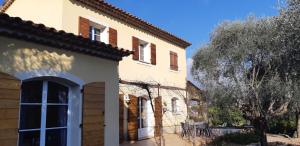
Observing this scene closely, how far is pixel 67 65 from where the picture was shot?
704 centimetres

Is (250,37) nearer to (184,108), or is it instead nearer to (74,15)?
(74,15)

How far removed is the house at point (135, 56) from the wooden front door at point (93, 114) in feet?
15.2

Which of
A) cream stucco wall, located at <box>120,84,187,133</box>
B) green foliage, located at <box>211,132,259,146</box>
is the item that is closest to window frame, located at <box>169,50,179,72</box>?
cream stucco wall, located at <box>120,84,187,133</box>

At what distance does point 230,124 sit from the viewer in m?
23.0

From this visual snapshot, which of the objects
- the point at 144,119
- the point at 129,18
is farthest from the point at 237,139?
the point at 129,18

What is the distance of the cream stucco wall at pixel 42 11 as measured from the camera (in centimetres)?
1254

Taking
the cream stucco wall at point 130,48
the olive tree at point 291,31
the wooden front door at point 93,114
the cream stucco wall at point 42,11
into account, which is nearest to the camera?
the wooden front door at point 93,114

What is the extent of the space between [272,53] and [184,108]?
32.5ft

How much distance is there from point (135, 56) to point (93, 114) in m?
8.77

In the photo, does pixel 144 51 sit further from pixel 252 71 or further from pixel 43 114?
pixel 43 114

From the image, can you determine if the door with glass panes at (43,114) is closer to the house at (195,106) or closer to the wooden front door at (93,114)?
the wooden front door at (93,114)

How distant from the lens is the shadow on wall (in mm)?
5852

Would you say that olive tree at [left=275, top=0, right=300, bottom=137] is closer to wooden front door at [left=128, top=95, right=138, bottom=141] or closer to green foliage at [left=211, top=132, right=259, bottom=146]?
green foliage at [left=211, top=132, right=259, bottom=146]

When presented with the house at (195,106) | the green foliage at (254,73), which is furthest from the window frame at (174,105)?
the green foliage at (254,73)
